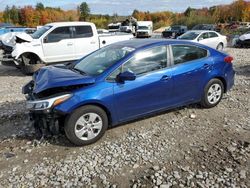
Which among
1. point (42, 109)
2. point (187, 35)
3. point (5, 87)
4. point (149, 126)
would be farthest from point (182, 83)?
point (187, 35)

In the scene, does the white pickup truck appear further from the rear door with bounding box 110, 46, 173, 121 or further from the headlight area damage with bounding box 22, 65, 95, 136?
the rear door with bounding box 110, 46, 173, 121

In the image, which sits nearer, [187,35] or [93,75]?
[93,75]

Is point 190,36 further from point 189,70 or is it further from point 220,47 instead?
point 189,70

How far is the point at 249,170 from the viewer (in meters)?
3.64

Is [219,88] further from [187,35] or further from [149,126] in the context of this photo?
[187,35]

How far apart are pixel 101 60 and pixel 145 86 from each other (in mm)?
983

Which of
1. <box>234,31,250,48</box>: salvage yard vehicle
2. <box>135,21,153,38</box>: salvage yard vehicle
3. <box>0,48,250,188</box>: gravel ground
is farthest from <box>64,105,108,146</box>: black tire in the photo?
<box>135,21,153,38</box>: salvage yard vehicle

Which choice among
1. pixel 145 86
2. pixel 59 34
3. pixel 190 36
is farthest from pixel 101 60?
pixel 190 36

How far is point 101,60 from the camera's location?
16.4 feet

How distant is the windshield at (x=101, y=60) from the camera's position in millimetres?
4660

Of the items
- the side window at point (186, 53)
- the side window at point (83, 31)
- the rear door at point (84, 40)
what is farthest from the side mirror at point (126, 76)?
the side window at point (83, 31)

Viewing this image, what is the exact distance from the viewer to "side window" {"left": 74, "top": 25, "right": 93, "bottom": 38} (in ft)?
35.1

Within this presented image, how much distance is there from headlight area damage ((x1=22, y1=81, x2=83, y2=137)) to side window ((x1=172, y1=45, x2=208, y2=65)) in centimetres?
197

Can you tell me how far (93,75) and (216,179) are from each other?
95.2 inches
